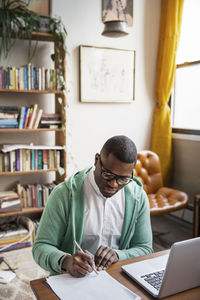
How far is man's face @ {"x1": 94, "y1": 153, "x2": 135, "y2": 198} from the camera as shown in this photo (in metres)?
1.22

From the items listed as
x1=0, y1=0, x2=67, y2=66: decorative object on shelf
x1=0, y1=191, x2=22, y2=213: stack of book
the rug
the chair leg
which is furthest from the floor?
x1=0, y1=0, x2=67, y2=66: decorative object on shelf

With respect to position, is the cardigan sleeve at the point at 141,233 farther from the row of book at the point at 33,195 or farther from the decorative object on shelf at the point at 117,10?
the decorative object on shelf at the point at 117,10

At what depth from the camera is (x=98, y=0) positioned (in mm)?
3354

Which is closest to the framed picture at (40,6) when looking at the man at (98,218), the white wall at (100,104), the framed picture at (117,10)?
the white wall at (100,104)

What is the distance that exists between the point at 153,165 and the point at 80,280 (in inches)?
97.6

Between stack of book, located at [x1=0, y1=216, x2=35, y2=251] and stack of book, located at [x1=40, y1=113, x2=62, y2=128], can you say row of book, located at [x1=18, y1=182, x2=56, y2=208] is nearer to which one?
stack of book, located at [x1=0, y1=216, x2=35, y2=251]

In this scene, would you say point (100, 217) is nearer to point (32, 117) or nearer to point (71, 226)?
point (71, 226)

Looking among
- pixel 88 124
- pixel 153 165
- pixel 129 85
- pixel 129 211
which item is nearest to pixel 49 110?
pixel 88 124

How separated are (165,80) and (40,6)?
1.64 metres

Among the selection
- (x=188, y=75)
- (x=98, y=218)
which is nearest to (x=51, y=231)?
(x=98, y=218)

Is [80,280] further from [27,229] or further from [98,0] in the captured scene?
[98,0]

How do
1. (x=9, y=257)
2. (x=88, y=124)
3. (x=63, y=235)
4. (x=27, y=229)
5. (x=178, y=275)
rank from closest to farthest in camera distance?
(x=178, y=275) < (x=63, y=235) < (x=9, y=257) < (x=27, y=229) < (x=88, y=124)

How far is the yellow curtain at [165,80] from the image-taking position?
356cm

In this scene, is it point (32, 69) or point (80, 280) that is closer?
point (80, 280)
